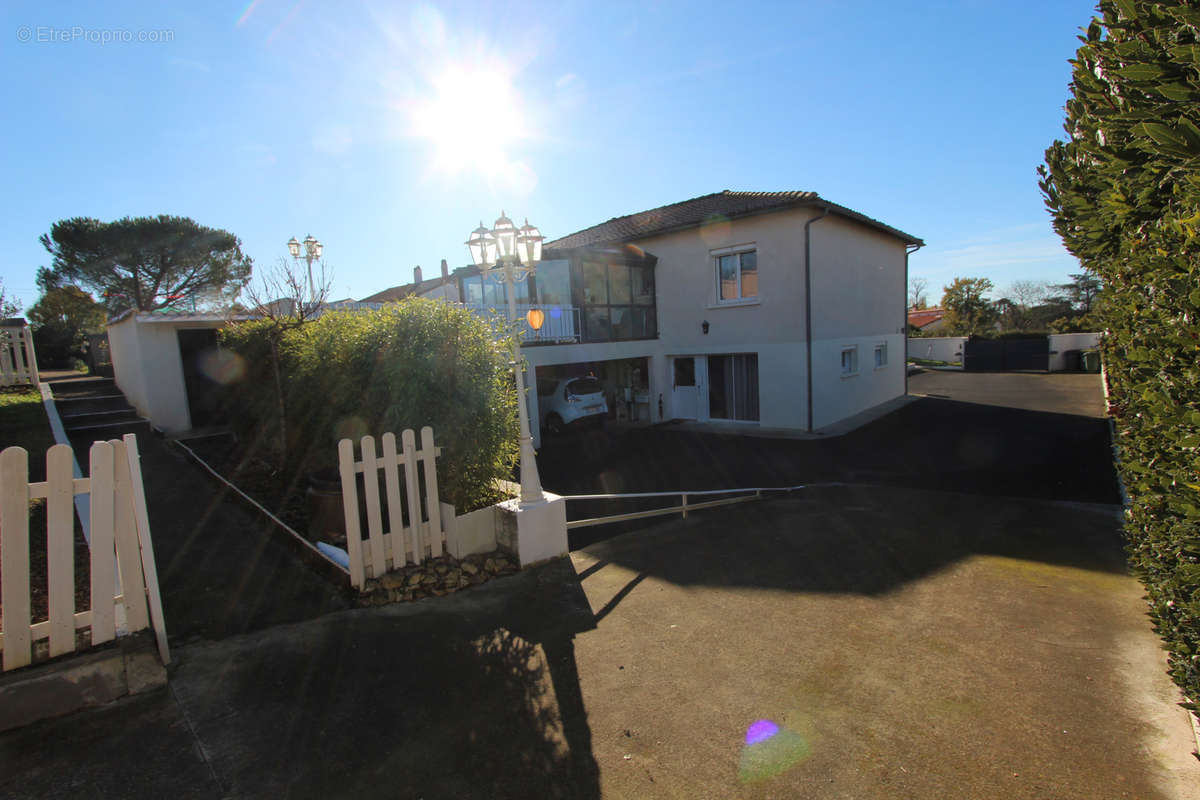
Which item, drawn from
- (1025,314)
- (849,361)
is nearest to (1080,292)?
(1025,314)

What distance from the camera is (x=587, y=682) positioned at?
327cm

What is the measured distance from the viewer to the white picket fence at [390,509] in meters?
4.29

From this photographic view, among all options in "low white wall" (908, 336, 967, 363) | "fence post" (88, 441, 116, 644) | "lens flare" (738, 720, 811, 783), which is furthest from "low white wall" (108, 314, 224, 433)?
"low white wall" (908, 336, 967, 363)

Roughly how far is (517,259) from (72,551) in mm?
4582

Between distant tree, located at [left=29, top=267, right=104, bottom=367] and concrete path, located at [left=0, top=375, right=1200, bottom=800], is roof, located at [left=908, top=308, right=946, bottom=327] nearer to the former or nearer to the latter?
concrete path, located at [left=0, top=375, right=1200, bottom=800]

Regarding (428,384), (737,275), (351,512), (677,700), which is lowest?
(677,700)

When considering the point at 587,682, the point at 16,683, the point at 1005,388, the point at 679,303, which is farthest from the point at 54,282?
the point at 1005,388

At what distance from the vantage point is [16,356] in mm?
12039

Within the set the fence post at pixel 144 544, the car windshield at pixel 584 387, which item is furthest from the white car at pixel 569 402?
the fence post at pixel 144 544

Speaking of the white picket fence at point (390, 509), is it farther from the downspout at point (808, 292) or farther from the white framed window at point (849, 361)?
Result: the white framed window at point (849, 361)

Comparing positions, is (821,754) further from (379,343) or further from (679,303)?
(679,303)

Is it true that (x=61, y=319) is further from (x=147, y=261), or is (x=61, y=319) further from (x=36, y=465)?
(x=36, y=465)

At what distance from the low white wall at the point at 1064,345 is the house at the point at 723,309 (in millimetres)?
17217

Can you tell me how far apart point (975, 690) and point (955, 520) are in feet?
14.2
